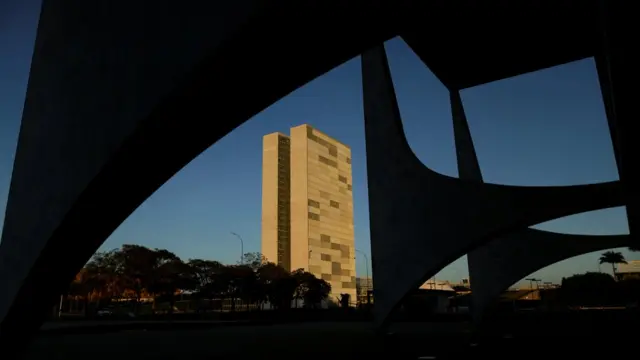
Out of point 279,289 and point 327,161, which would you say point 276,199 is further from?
point 279,289

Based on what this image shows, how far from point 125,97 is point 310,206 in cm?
9960

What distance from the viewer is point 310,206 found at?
350ft

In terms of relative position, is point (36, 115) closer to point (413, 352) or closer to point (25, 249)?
point (25, 249)

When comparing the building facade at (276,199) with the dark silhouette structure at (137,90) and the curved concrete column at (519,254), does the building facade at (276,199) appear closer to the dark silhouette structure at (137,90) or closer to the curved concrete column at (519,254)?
the curved concrete column at (519,254)

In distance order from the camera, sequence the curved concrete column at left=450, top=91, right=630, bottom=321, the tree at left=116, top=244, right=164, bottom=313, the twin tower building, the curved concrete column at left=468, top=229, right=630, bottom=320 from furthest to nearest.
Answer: the twin tower building → the tree at left=116, top=244, right=164, bottom=313 → the curved concrete column at left=468, top=229, right=630, bottom=320 → the curved concrete column at left=450, top=91, right=630, bottom=321

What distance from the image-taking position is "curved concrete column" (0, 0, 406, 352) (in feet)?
22.0

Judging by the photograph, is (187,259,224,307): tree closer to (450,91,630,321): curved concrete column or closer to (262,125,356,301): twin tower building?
(450,91,630,321): curved concrete column

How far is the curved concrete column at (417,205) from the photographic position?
2269 centimetres

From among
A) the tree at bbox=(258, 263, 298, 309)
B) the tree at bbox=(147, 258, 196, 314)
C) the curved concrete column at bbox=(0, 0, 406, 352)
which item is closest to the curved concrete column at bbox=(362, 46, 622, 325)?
the curved concrete column at bbox=(0, 0, 406, 352)

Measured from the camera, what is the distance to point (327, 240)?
110250mm

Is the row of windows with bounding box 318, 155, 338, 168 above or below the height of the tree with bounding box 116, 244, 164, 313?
above

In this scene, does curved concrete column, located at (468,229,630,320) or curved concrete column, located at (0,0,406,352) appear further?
curved concrete column, located at (468,229,630,320)

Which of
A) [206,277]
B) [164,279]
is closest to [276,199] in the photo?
[206,277]

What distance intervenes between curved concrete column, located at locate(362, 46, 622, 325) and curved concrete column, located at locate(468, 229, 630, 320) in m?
11.7
